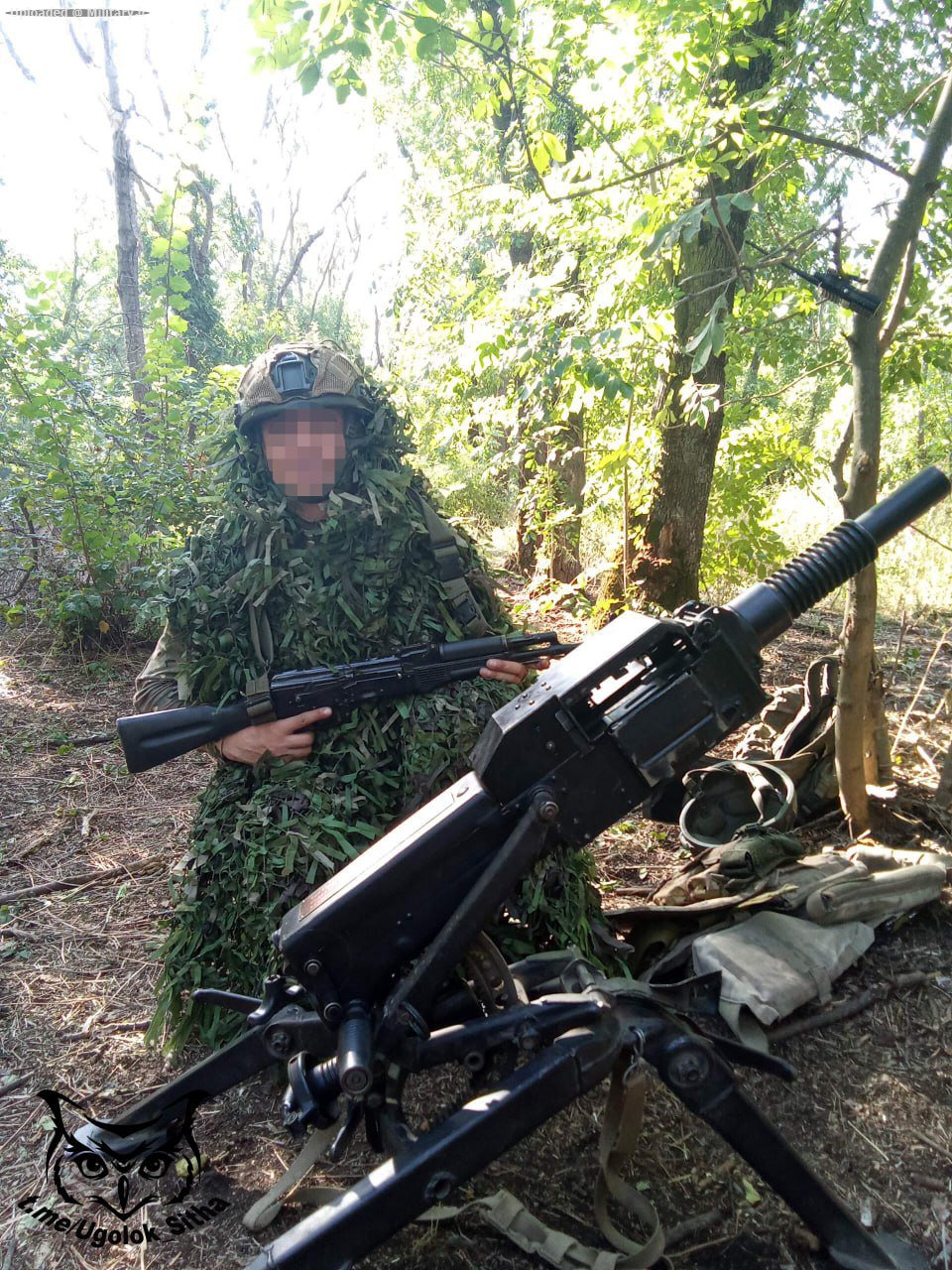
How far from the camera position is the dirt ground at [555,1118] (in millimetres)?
1881

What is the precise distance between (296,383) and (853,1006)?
2.86 m

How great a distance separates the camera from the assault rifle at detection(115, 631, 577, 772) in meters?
2.51

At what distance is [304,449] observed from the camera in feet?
8.50

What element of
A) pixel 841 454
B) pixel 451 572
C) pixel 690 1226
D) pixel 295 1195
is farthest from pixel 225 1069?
pixel 841 454

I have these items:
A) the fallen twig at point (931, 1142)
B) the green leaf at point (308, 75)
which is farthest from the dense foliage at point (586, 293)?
the fallen twig at point (931, 1142)

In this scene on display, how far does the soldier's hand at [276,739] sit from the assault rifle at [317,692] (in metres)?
0.03

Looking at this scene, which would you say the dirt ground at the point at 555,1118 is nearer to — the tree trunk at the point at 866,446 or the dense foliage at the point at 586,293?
the tree trunk at the point at 866,446

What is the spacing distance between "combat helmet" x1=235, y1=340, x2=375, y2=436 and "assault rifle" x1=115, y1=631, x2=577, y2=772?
3.03ft

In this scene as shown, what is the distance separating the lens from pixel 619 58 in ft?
10.0

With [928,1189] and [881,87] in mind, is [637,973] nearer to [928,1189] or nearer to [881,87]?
[928,1189]

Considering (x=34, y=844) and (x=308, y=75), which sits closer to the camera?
(x=308, y=75)

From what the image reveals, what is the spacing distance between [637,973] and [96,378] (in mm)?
6851

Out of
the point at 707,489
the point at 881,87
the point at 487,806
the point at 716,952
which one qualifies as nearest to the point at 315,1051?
the point at 487,806

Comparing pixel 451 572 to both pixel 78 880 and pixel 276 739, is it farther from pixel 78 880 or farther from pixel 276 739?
pixel 78 880
